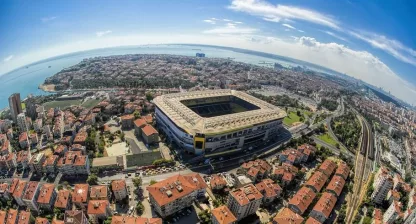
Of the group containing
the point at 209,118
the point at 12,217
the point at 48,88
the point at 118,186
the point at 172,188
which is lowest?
the point at 48,88

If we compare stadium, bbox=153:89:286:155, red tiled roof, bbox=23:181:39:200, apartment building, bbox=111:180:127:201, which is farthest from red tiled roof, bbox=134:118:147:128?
red tiled roof, bbox=23:181:39:200

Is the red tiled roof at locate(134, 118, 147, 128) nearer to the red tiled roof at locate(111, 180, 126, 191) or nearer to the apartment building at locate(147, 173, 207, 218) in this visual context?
the red tiled roof at locate(111, 180, 126, 191)

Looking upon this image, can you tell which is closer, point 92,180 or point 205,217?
point 205,217

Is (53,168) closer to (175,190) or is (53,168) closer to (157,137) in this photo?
(157,137)

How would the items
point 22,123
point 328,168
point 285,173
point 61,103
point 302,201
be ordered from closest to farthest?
point 302,201 < point 285,173 < point 328,168 < point 22,123 < point 61,103

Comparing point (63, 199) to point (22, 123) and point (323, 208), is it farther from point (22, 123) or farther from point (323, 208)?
point (323, 208)

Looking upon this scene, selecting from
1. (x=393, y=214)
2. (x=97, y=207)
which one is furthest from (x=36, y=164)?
(x=393, y=214)

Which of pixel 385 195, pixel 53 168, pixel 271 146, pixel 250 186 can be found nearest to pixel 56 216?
pixel 53 168
